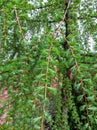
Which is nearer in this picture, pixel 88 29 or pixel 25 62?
pixel 25 62

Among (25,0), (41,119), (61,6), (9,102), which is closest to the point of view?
(41,119)

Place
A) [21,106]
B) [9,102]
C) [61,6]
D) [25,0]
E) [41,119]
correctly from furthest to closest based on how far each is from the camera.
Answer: [61,6]
[25,0]
[9,102]
[21,106]
[41,119]

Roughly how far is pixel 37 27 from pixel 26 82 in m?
0.60

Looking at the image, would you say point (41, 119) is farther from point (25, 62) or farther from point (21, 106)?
point (25, 62)

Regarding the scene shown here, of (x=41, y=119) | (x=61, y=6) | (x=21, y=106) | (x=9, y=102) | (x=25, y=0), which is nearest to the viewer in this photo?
(x=41, y=119)

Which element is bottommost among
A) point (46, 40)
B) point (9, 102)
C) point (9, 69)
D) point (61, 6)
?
point (9, 102)

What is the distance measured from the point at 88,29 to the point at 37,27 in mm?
322

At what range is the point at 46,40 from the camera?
108 cm

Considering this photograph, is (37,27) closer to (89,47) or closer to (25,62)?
(89,47)

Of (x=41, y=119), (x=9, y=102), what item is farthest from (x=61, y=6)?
(x=41, y=119)

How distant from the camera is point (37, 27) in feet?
5.43

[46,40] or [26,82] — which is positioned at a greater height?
Result: [46,40]

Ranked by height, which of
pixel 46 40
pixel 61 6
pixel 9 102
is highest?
pixel 61 6

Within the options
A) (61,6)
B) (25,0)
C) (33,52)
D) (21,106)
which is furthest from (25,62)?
(61,6)
